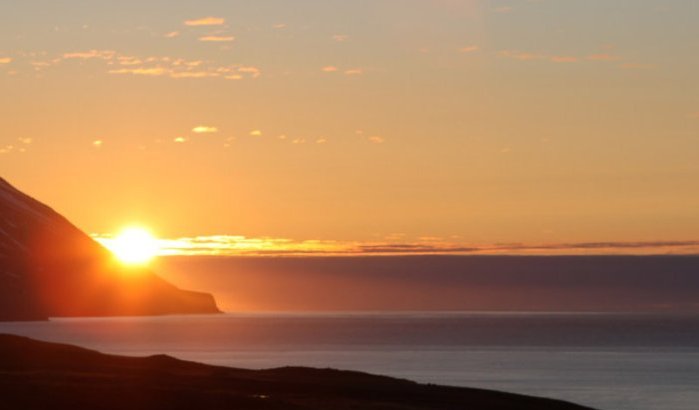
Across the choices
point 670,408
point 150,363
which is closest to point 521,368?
point 670,408

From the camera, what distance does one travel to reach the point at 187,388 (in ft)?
298

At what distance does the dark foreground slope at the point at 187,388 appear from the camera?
269 ft

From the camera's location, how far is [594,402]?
12912 cm

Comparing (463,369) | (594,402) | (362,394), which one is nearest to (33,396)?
(362,394)

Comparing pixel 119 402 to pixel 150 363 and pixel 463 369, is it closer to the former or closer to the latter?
pixel 150 363

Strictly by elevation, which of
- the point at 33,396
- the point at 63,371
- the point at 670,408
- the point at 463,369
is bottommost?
the point at 33,396

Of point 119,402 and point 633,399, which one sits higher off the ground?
point 633,399

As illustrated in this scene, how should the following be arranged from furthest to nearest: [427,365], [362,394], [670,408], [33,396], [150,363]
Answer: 1. [427,365]
2. [670,408]
3. [150,363]
4. [362,394]
5. [33,396]

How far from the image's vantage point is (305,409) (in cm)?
8269

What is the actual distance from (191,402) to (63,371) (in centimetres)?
1787

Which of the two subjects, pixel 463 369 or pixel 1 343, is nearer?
pixel 1 343

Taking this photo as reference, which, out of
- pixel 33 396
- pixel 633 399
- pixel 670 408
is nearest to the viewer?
pixel 33 396

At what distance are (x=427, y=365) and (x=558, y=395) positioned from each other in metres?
63.5

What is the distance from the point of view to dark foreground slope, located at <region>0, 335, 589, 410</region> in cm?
8212
